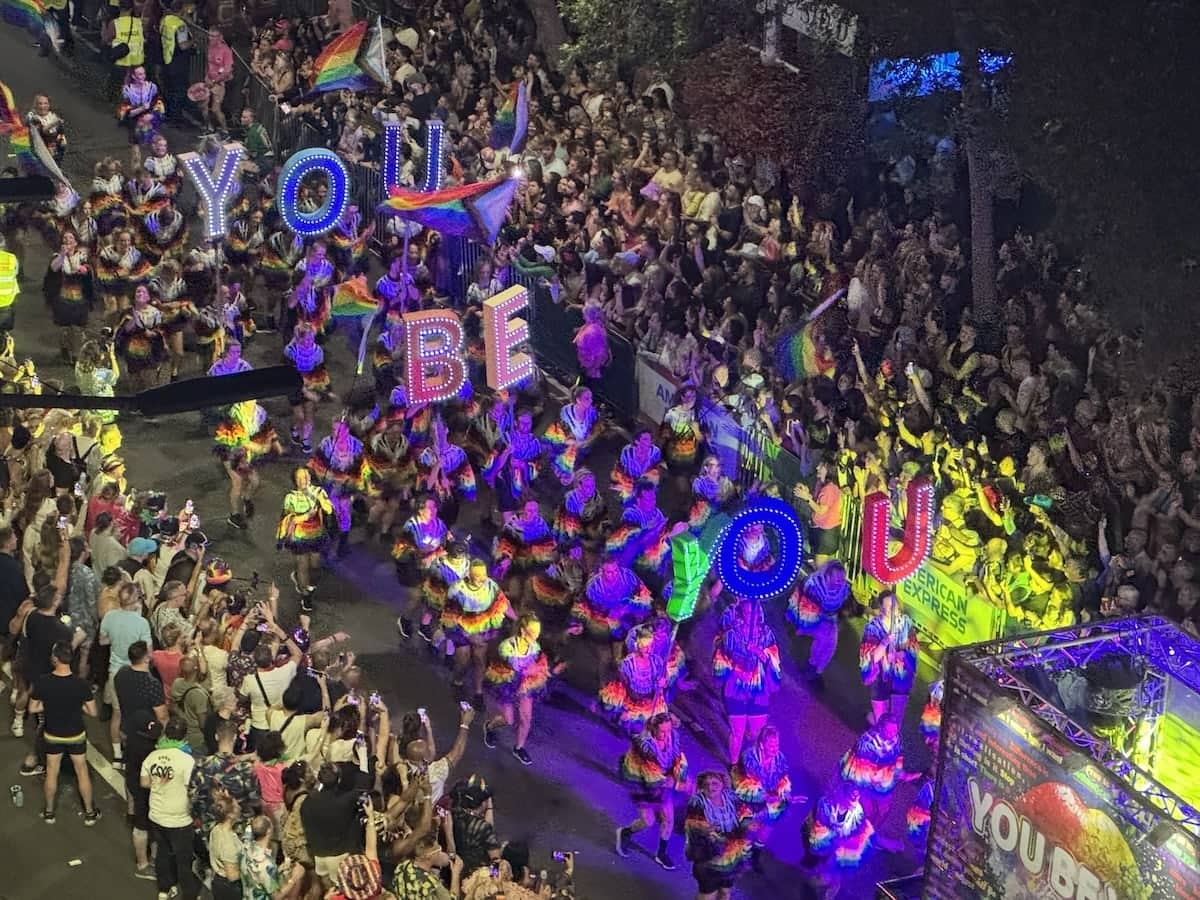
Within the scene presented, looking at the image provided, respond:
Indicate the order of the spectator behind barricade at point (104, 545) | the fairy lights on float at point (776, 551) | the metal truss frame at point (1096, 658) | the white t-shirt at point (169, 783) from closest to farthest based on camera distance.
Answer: the metal truss frame at point (1096, 658) < the white t-shirt at point (169, 783) < the fairy lights on float at point (776, 551) < the spectator behind barricade at point (104, 545)

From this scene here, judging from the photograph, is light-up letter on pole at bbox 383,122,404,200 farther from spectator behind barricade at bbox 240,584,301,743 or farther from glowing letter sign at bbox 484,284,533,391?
spectator behind barricade at bbox 240,584,301,743

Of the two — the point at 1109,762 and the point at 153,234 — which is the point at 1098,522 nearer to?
the point at 1109,762

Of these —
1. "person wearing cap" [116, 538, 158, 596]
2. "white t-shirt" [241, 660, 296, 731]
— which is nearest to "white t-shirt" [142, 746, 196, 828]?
"white t-shirt" [241, 660, 296, 731]

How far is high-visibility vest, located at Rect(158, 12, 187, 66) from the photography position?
27.9 meters

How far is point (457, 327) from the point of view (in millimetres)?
17141

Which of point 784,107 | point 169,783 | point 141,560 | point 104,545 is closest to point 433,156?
point 784,107

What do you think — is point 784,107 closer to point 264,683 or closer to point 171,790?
point 264,683

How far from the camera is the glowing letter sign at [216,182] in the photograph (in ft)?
65.9

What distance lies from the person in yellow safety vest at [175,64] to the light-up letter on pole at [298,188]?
844 centimetres

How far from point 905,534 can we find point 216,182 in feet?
30.2

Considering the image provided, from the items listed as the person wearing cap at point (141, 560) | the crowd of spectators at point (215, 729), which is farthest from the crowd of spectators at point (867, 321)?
the person wearing cap at point (141, 560)

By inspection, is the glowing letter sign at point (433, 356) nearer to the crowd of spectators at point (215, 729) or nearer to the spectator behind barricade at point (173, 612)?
the crowd of spectators at point (215, 729)

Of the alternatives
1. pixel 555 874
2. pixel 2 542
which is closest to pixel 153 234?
pixel 2 542

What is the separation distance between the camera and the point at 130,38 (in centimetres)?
2759
